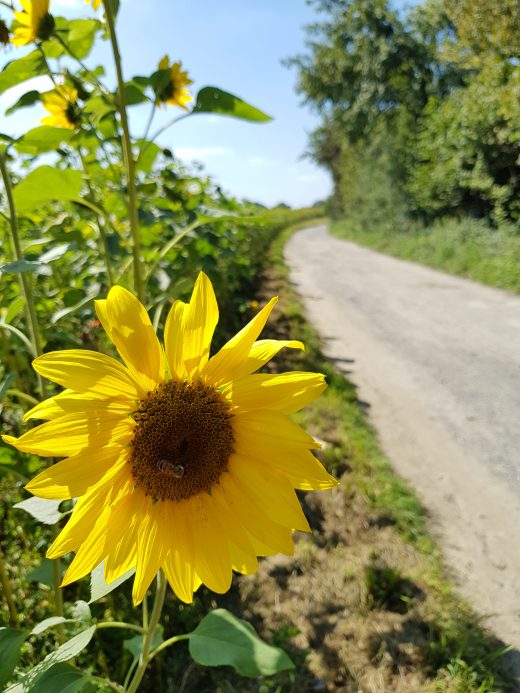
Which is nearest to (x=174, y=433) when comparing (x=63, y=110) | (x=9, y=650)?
(x=9, y=650)

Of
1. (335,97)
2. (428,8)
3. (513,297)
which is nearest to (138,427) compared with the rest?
(513,297)

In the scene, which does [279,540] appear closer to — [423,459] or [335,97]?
[423,459]

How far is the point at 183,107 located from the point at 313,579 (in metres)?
1.86

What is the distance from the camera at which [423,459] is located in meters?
3.27

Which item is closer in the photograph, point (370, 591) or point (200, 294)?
point (200, 294)

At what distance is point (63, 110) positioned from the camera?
56.4 inches

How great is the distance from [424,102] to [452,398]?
46.9 feet

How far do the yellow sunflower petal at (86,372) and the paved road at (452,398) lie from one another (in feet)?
6.32

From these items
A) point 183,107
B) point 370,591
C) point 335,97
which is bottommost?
point 370,591

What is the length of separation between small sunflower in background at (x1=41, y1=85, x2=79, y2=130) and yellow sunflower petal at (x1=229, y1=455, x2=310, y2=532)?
3.25ft

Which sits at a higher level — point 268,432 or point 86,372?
point 86,372

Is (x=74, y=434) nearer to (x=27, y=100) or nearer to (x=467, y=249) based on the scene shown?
(x=27, y=100)

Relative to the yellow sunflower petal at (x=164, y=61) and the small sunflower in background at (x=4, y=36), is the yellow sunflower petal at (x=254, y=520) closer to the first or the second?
the small sunflower in background at (x=4, y=36)

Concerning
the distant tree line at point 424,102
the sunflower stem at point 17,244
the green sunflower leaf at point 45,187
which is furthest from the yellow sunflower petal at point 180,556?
the distant tree line at point 424,102
